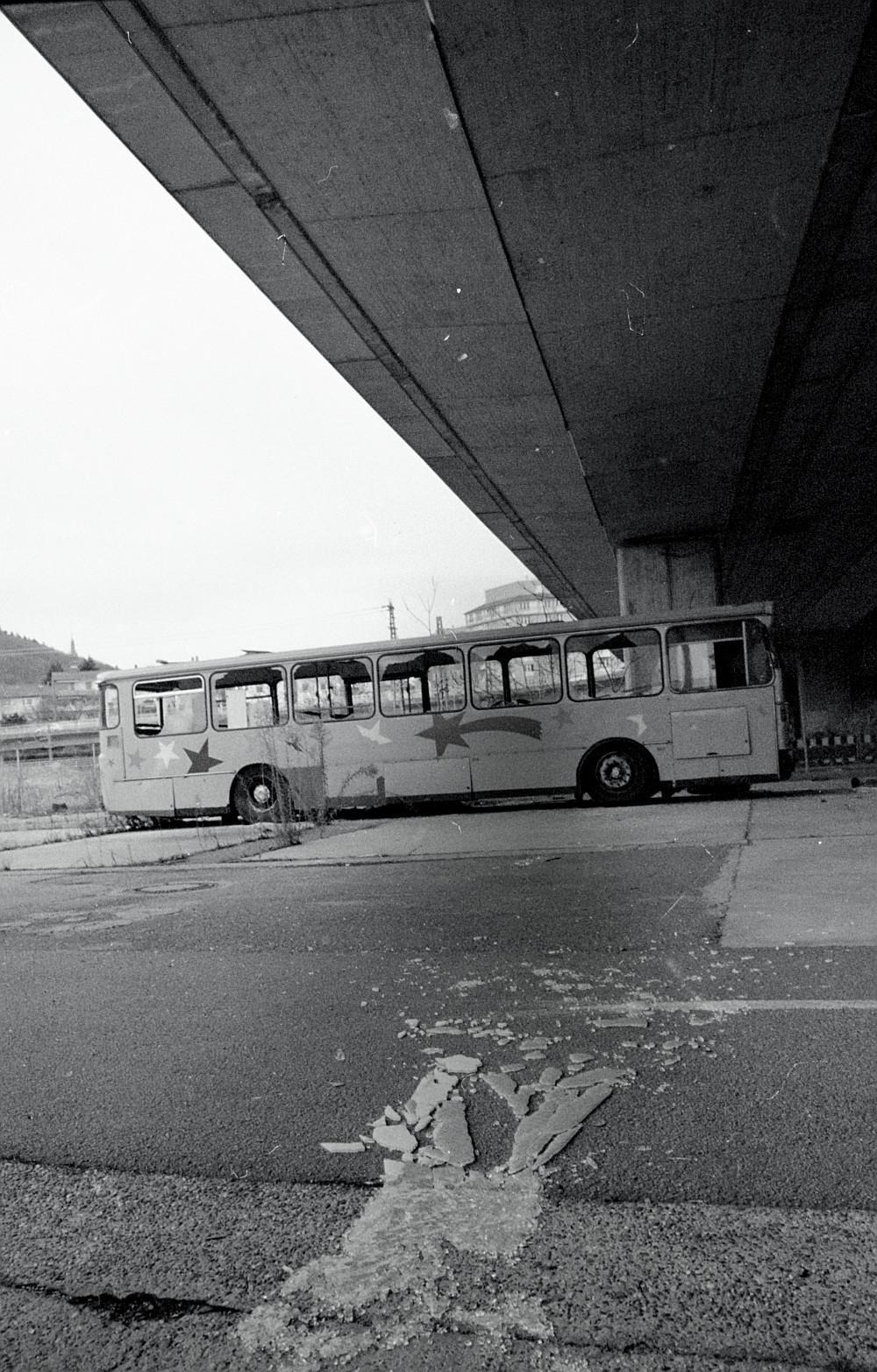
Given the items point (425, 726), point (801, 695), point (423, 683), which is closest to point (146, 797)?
point (425, 726)

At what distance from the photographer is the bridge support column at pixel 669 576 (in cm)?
1941

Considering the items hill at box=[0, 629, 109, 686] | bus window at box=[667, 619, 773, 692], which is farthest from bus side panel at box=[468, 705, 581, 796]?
hill at box=[0, 629, 109, 686]

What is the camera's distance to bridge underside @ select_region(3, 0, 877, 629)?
5820 mm

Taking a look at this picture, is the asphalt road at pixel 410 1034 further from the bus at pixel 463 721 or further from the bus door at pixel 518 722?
the bus door at pixel 518 722

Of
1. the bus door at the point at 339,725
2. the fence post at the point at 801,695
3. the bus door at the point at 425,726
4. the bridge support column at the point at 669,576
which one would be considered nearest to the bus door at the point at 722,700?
the bus door at the point at 425,726

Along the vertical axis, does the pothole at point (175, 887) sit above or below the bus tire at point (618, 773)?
below

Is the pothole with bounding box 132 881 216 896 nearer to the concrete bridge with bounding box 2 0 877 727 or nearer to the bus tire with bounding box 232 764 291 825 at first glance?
the concrete bridge with bounding box 2 0 877 727

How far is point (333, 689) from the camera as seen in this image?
51.1 ft

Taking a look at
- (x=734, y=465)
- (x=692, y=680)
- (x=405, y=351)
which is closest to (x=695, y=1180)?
→ (x=405, y=351)

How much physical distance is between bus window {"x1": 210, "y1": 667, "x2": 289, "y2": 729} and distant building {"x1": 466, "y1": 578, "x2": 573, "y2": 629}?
4.17m

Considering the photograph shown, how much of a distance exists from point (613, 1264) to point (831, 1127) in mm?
883

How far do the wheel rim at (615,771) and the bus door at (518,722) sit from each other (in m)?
0.43

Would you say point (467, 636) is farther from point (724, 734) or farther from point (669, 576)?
point (669, 576)

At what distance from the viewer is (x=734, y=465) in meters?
15.2
